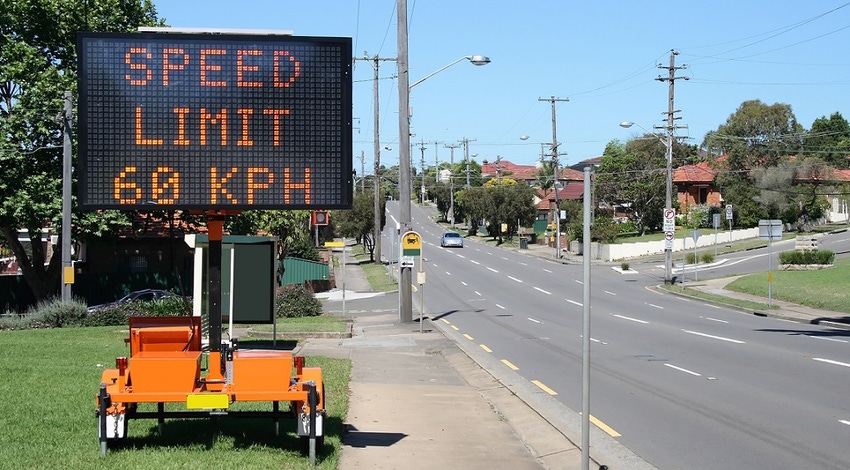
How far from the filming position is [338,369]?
16.6 metres

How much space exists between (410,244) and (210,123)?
1902cm

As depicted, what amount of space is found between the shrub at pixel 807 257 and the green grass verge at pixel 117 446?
3968 cm

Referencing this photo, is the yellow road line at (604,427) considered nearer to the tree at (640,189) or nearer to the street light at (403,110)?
the street light at (403,110)

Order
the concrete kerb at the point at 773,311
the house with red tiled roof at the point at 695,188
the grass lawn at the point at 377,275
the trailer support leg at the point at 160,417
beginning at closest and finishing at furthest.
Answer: the trailer support leg at the point at 160,417 < the concrete kerb at the point at 773,311 < the grass lawn at the point at 377,275 < the house with red tiled roof at the point at 695,188

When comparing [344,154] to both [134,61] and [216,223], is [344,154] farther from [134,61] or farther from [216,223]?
[134,61]

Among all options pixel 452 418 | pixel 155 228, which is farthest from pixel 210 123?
pixel 155 228

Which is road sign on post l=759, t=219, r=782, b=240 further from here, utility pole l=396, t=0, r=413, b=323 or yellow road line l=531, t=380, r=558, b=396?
yellow road line l=531, t=380, r=558, b=396

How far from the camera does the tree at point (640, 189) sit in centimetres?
8325

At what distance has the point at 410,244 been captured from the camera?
90.4 ft

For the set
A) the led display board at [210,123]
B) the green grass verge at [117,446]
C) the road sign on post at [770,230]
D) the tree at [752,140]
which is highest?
the tree at [752,140]

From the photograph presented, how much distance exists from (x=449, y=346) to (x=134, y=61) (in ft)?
48.8

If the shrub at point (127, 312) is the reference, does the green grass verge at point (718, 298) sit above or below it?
below

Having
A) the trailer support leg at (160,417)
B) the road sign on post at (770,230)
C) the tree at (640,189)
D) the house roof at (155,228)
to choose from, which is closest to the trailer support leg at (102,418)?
the trailer support leg at (160,417)

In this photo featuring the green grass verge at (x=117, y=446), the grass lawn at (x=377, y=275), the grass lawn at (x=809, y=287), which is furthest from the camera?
the grass lawn at (x=377, y=275)
